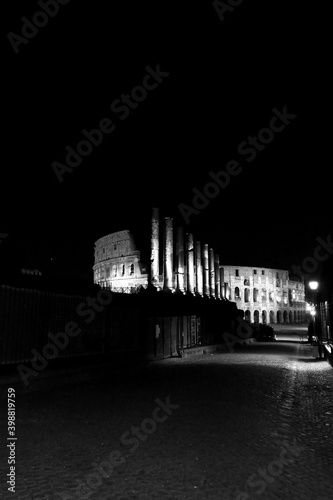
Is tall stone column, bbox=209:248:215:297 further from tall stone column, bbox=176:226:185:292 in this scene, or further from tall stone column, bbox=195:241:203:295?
tall stone column, bbox=176:226:185:292

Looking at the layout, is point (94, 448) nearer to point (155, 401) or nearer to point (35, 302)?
point (155, 401)

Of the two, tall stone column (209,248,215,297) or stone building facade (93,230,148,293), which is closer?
tall stone column (209,248,215,297)

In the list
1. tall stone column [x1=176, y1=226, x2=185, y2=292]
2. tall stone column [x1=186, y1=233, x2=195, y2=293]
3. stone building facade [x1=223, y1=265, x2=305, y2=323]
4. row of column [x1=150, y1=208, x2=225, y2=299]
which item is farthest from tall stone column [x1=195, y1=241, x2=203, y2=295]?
stone building facade [x1=223, y1=265, x2=305, y2=323]

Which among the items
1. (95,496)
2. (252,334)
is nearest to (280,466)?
(95,496)

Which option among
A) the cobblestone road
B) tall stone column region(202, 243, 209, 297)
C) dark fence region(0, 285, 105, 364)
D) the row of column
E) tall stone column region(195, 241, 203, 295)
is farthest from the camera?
tall stone column region(202, 243, 209, 297)

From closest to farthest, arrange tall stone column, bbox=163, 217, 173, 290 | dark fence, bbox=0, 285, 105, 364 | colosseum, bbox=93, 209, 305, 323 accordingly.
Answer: dark fence, bbox=0, 285, 105, 364, tall stone column, bbox=163, 217, 173, 290, colosseum, bbox=93, 209, 305, 323

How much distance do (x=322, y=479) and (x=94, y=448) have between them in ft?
9.75

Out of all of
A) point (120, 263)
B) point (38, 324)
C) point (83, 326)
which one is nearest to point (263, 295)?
point (120, 263)

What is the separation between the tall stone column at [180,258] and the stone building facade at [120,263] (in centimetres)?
2194

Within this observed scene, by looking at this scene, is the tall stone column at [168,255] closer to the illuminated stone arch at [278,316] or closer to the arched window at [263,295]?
the arched window at [263,295]

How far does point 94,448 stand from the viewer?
528 centimetres

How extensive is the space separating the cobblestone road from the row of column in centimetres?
3291

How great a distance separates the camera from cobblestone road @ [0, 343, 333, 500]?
413cm

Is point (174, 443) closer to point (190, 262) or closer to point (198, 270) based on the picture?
point (190, 262)
